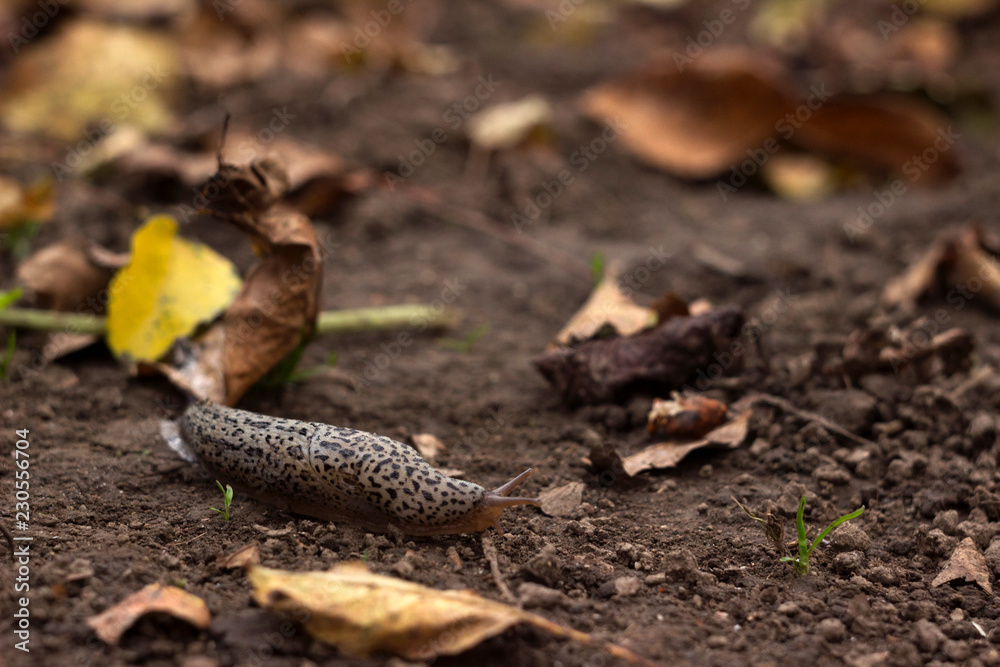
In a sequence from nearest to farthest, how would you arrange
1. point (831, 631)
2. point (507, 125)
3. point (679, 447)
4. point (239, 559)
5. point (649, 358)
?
1. point (831, 631)
2. point (239, 559)
3. point (679, 447)
4. point (649, 358)
5. point (507, 125)

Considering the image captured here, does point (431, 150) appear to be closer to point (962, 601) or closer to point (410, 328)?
point (410, 328)

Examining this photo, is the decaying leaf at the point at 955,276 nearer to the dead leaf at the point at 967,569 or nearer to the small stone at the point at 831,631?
the dead leaf at the point at 967,569

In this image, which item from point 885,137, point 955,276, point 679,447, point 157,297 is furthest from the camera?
point 885,137

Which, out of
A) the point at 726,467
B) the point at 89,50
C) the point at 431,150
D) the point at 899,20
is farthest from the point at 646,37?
the point at 726,467

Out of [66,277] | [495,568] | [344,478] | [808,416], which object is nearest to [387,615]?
[495,568]

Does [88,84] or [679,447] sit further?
[88,84]

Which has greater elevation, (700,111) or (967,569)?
(700,111)

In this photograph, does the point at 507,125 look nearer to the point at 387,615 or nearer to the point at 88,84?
the point at 88,84

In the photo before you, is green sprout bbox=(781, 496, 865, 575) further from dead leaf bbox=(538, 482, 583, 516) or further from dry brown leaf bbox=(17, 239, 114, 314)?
dry brown leaf bbox=(17, 239, 114, 314)
